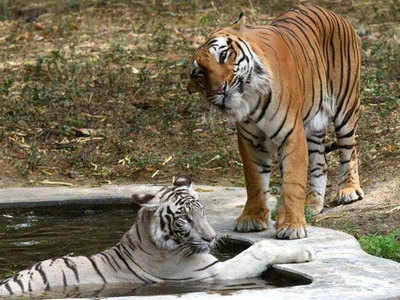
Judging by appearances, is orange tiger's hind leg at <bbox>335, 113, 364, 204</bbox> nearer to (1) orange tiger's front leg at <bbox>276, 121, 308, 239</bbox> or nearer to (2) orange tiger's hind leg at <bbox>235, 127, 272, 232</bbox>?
(2) orange tiger's hind leg at <bbox>235, 127, 272, 232</bbox>

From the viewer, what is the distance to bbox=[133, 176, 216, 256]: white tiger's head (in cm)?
542

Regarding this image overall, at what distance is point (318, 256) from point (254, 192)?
3.84 feet

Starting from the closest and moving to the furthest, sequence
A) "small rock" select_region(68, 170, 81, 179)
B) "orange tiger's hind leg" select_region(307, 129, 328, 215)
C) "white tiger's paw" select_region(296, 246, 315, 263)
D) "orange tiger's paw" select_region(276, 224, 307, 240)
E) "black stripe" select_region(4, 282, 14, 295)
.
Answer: "black stripe" select_region(4, 282, 14, 295), "white tiger's paw" select_region(296, 246, 315, 263), "orange tiger's paw" select_region(276, 224, 307, 240), "orange tiger's hind leg" select_region(307, 129, 328, 215), "small rock" select_region(68, 170, 81, 179)

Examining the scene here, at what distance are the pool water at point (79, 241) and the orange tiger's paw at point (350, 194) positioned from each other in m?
1.70

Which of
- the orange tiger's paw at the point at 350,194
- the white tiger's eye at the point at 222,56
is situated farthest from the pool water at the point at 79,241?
the orange tiger's paw at the point at 350,194

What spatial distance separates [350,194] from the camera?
8.04m

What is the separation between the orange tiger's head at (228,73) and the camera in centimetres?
629

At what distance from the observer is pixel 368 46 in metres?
12.4

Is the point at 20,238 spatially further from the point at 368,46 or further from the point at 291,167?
the point at 368,46

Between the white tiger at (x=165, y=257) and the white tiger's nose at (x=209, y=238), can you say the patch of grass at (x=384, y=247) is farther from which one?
the white tiger's nose at (x=209, y=238)

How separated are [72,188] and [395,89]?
418 cm

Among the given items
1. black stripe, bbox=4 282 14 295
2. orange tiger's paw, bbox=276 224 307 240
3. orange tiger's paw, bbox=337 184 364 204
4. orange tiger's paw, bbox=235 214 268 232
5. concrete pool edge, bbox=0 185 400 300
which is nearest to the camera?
concrete pool edge, bbox=0 185 400 300

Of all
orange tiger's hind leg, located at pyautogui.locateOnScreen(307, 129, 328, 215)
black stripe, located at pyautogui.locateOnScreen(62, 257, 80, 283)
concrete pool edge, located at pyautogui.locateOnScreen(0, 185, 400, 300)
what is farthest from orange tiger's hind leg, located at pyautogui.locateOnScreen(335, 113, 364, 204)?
black stripe, located at pyautogui.locateOnScreen(62, 257, 80, 283)

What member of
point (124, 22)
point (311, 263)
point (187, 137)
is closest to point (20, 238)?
point (311, 263)
